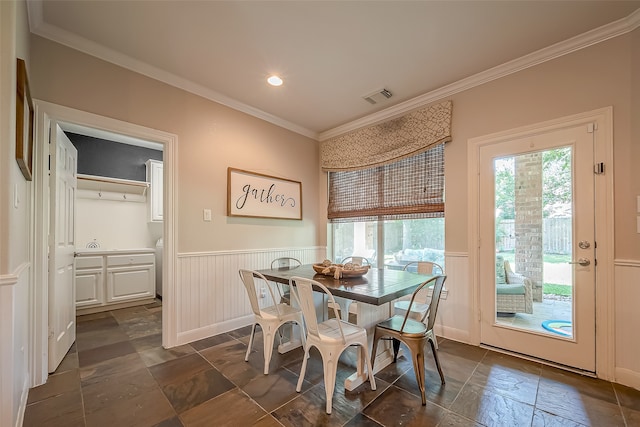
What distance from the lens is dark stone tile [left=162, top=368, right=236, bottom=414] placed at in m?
1.83

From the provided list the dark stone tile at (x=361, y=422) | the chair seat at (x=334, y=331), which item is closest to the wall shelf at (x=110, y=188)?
the chair seat at (x=334, y=331)

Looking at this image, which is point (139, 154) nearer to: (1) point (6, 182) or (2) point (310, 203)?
(2) point (310, 203)

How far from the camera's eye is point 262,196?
11.5 feet

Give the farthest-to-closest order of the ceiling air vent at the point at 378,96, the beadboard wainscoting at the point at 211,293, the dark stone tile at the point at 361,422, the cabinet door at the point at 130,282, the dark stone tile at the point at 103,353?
1. the cabinet door at the point at 130,282
2. the ceiling air vent at the point at 378,96
3. the beadboard wainscoting at the point at 211,293
4. the dark stone tile at the point at 103,353
5. the dark stone tile at the point at 361,422

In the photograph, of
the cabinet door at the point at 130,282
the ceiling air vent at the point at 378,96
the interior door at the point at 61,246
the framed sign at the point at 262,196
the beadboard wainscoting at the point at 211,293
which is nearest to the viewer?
the interior door at the point at 61,246

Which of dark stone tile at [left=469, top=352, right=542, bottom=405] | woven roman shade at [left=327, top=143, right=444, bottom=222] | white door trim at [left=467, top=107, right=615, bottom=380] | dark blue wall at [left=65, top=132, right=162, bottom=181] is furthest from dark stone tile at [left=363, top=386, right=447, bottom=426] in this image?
dark blue wall at [left=65, top=132, right=162, bottom=181]

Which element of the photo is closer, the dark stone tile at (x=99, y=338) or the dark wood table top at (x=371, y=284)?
the dark wood table top at (x=371, y=284)

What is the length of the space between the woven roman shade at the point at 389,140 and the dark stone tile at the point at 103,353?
321 centimetres

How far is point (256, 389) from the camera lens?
6.48 feet

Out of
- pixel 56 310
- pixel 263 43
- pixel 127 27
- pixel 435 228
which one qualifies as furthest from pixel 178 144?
pixel 435 228

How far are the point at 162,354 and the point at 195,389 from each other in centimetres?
78

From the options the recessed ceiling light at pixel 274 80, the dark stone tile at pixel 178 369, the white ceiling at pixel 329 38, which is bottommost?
the dark stone tile at pixel 178 369

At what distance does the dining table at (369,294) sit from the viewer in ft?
6.00

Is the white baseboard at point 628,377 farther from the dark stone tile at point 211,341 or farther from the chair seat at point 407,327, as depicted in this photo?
the dark stone tile at point 211,341
